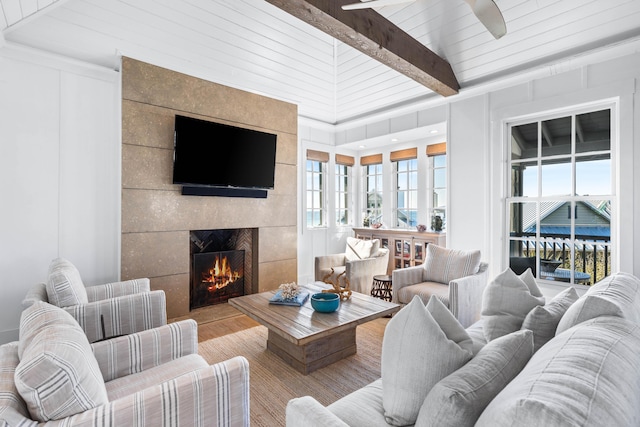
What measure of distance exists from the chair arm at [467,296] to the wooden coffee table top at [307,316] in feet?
2.12

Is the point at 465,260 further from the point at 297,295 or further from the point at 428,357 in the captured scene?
the point at 428,357

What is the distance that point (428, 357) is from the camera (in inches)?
42.7

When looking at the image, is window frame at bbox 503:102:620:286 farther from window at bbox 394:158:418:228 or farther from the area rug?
the area rug

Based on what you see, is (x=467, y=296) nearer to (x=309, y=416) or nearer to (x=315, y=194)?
(x=309, y=416)

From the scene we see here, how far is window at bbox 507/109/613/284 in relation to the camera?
310 cm

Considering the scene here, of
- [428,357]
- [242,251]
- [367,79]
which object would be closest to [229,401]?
[428,357]

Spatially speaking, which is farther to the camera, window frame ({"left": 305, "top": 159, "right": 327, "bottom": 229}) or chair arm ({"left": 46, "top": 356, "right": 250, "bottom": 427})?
window frame ({"left": 305, "top": 159, "right": 327, "bottom": 229})

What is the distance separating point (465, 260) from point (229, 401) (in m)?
2.79

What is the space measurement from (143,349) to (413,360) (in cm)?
148

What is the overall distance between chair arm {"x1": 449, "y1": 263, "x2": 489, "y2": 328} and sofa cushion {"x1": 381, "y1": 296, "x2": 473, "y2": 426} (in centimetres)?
191

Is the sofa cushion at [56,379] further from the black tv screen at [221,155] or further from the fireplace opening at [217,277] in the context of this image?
the fireplace opening at [217,277]

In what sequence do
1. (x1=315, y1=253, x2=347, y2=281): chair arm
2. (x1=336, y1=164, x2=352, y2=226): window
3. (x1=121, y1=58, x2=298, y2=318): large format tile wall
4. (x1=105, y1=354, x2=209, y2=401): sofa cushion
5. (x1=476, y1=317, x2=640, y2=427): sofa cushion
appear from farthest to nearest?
(x1=336, y1=164, x2=352, y2=226): window, (x1=315, y1=253, x2=347, y2=281): chair arm, (x1=121, y1=58, x2=298, y2=318): large format tile wall, (x1=105, y1=354, x2=209, y2=401): sofa cushion, (x1=476, y1=317, x2=640, y2=427): sofa cushion

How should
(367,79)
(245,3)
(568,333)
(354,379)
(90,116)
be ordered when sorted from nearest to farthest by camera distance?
1. (568,333)
2. (354,379)
3. (245,3)
4. (90,116)
5. (367,79)

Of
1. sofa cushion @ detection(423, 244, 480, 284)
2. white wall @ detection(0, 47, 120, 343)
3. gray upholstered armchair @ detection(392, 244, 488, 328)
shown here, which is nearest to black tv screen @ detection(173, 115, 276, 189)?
white wall @ detection(0, 47, 120, 343)
